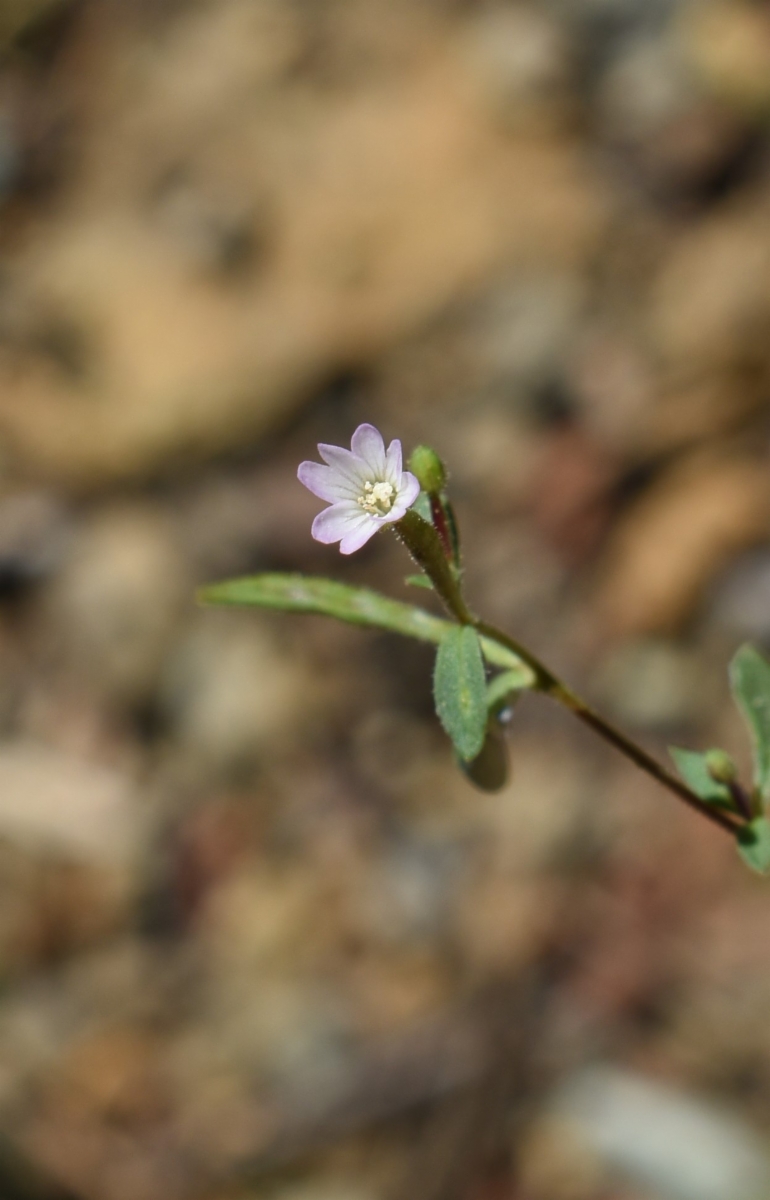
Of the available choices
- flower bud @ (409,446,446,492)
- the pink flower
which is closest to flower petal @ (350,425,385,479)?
the pink flower

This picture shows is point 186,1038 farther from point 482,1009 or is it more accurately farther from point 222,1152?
point 482,1009

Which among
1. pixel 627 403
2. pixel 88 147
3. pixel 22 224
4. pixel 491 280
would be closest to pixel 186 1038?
pixel 627 403

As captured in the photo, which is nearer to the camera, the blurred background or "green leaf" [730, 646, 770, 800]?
"green leaf" [730, 646, 770, 800]

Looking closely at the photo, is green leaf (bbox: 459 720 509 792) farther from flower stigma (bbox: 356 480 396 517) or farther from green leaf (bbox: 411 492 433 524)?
flower stigma (bbox: 356 480 396 517)

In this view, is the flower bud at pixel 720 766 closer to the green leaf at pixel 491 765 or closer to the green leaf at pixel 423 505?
the green leaf at pixel 491 765

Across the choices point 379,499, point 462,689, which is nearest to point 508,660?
point 462,689

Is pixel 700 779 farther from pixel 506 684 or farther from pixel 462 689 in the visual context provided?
pixel 462 689

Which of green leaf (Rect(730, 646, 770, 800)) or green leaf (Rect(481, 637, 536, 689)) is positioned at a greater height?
green leaf (Rect(481, 637, 536, 689))
